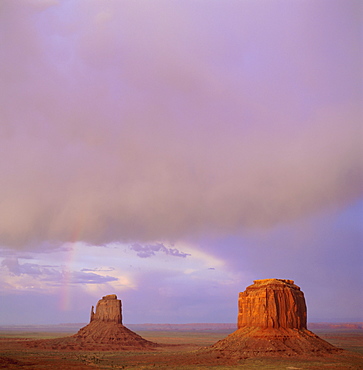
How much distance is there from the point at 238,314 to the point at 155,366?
2878 cm

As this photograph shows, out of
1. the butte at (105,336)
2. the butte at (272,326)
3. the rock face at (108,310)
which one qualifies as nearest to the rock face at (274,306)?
the butte at (272,326)

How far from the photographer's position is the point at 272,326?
3607 inches

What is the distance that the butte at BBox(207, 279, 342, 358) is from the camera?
84.6m

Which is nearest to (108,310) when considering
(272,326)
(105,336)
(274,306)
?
(105,336)

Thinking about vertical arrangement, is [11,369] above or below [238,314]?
below

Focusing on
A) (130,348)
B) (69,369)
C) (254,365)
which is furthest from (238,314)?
(130,348)

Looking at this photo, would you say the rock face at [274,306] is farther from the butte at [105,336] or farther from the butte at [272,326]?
the butte at [105,336]

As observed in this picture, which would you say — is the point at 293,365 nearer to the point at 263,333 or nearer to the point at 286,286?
the point at 263,333

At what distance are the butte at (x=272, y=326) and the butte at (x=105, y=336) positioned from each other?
53945 millimetres

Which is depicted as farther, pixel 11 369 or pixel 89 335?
pixel 89 335

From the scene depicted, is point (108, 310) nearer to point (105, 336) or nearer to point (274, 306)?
point (105, 336)

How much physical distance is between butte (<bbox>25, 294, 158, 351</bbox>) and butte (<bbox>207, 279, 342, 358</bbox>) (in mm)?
53945

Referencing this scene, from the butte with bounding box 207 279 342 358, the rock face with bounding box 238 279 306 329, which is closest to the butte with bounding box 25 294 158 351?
the butte with bounding box 207 279 342 358

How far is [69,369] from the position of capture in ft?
236
